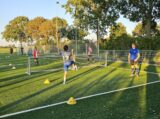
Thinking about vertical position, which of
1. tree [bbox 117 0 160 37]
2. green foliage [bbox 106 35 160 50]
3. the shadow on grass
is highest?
tree [bbox 117 0 160 37]

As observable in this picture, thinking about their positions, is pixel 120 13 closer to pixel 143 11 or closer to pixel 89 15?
pixel 143 11

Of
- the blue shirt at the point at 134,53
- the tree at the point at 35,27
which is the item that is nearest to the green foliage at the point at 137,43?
the blue shirt at the point at 134,53

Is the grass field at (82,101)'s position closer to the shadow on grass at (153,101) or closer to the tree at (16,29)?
the shadow on grass at (153,101)

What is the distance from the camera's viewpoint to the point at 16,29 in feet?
401

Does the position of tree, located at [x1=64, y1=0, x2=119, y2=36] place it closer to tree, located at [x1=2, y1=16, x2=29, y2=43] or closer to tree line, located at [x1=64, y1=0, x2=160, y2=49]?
tree line, located at [x1=64, y1=0, x2=160, y2=49]

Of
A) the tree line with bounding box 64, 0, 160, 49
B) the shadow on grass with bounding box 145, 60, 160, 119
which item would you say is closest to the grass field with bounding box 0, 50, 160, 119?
the shadow on grass with bounding box 145, 60, 160, 119

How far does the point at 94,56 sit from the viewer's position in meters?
32.6

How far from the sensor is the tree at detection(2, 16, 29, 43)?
120 metres

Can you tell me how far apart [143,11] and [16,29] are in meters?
87.3

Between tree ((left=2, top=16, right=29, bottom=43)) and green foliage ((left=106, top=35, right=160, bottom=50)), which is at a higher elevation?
tree ((left=2, top=16, right=29, bottom=43))

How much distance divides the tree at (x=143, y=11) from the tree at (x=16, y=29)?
268ft

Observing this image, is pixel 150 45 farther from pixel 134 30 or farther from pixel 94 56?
pixel 134 30

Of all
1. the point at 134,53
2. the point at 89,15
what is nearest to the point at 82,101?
the point at 134,53

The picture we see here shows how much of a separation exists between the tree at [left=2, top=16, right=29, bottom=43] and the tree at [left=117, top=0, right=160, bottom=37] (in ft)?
268
